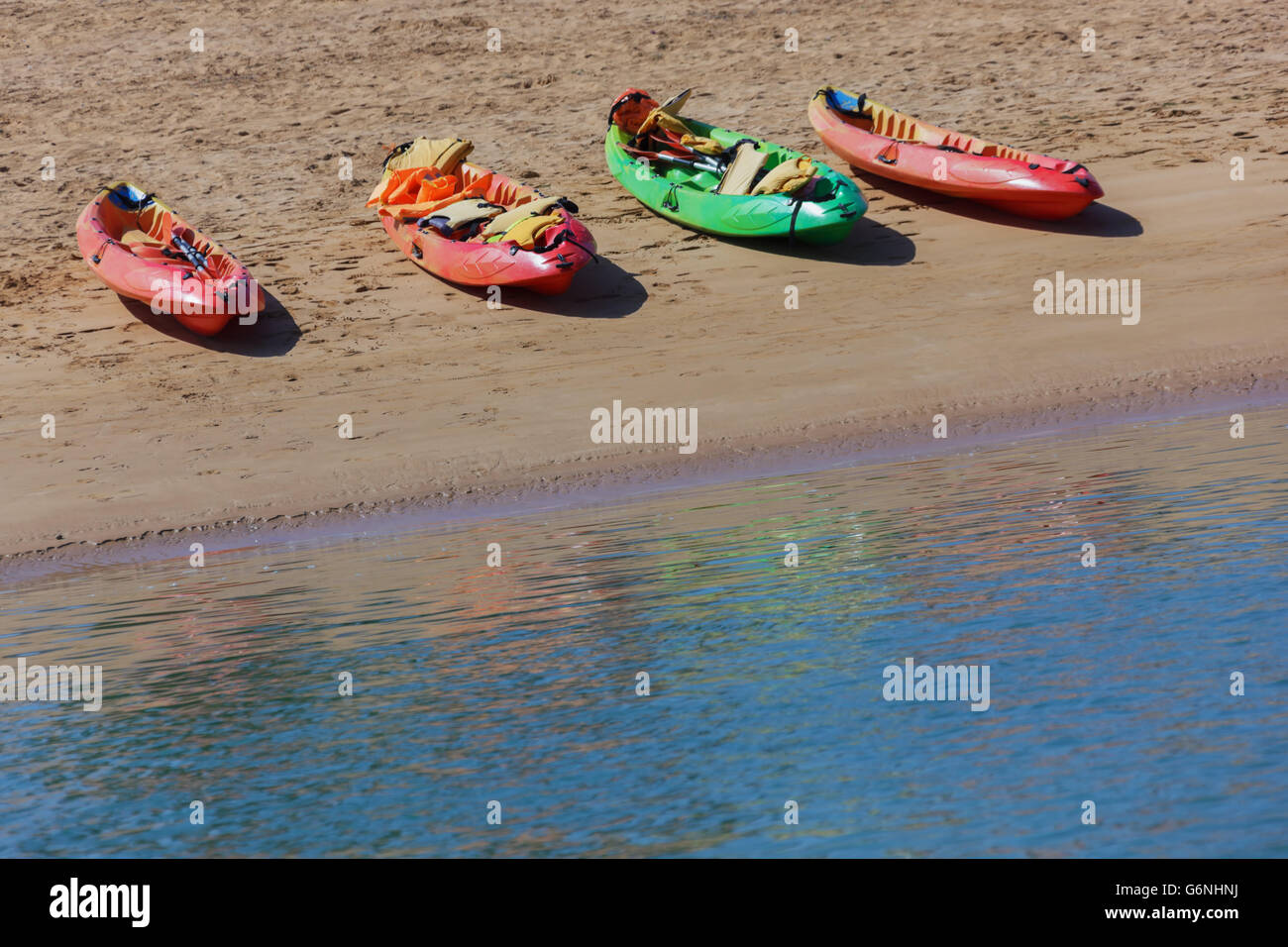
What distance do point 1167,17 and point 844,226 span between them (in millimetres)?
9136

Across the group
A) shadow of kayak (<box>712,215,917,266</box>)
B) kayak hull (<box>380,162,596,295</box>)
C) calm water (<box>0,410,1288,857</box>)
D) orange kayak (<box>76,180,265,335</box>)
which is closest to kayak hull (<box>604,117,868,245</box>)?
shadow of kayak (<box>712,215,917,266</box>)

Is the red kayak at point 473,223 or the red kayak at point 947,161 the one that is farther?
the red kayak at point 947,161

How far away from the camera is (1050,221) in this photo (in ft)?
55.0

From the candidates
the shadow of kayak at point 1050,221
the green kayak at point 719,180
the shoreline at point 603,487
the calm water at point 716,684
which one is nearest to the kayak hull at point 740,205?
the green kayak at point 719,180

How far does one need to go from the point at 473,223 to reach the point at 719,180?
3267 millimetres

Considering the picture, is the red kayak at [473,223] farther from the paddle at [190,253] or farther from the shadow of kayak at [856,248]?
the paddle at [190,253]

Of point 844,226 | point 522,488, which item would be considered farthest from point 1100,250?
point 522,488

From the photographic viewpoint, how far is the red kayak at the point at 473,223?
15.4 m

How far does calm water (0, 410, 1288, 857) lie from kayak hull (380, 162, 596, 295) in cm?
465

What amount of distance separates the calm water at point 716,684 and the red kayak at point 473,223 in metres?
4.81

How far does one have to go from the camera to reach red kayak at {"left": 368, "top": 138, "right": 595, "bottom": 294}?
50.5 ft

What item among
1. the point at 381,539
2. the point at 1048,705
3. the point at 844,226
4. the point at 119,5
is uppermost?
the point at 119,5

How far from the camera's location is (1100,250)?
53.0ft
